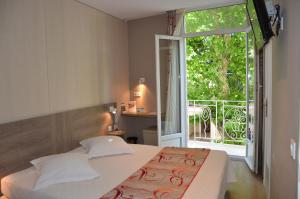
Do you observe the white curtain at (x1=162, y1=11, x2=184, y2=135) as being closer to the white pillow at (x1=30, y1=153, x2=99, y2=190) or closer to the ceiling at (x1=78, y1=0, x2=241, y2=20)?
the ceiling at (x1=78, y1=0, x2=241, y2=20)

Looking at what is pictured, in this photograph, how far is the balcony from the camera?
528cm

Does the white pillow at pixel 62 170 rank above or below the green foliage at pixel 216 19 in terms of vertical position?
below

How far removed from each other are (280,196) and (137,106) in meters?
3.05

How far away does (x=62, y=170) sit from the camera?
222 centimetres

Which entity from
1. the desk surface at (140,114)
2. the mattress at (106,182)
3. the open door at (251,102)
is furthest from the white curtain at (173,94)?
the mattress at (106,182)

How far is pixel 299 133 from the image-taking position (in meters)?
1.43

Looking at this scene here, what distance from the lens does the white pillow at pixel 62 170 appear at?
2.12 meters

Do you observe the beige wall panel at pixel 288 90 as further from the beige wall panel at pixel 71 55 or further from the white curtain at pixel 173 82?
the beige wall panel at pixel 71 55

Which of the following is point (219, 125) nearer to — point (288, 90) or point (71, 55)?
point (71, 55)

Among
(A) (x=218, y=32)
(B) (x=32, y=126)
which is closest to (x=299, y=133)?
(B) (x=32, y=126)

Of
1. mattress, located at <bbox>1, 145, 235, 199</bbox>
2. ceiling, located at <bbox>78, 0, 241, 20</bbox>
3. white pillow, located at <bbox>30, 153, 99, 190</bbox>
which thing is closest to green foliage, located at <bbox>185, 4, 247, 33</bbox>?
ceiling, located at <bbox>78, 0, 241, 20</bbox>

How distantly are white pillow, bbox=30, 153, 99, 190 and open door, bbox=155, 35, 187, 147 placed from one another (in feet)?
6.34

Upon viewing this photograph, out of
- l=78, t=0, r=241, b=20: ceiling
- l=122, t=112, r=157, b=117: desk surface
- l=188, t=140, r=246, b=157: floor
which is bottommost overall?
l=188, t=140, r=246, b=157: floor

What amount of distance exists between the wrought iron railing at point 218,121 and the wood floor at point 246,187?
63.5 inches
